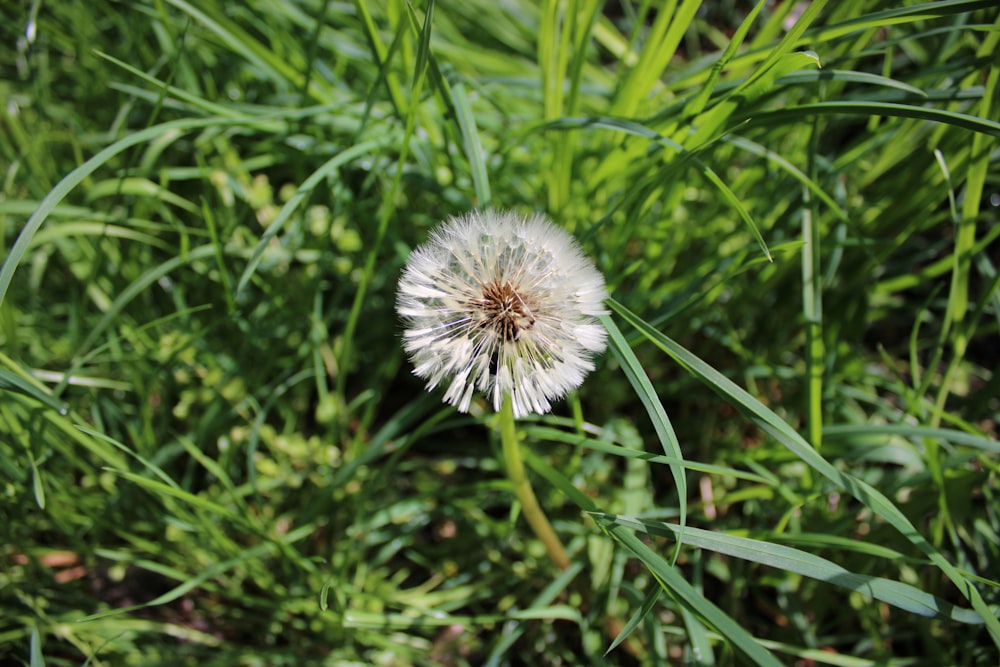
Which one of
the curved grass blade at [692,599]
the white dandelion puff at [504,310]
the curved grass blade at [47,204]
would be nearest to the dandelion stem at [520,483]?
the white dandelion puff at [504,310]

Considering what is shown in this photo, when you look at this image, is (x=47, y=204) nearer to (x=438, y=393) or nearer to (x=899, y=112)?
(x=438, y=393)

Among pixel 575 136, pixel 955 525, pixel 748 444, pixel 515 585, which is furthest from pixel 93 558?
pixel 955 525

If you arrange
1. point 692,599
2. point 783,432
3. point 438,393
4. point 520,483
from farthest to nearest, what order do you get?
point 438,393 → point 520,483 → point 783,432 → point 692,599

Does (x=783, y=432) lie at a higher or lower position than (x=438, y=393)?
lower

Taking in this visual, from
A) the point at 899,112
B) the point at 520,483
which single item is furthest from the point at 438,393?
the point at 899,112

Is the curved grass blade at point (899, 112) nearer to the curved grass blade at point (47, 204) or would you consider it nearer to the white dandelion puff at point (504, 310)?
the white dandelion puff at point (504, 310)

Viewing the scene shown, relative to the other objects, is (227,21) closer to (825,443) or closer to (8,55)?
(8,55)

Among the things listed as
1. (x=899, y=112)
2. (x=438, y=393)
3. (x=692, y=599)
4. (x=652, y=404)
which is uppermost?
(x=899, y=112)
